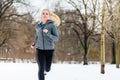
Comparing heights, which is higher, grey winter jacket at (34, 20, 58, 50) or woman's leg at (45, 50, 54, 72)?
grey winter jacket at (34, 20, 58, 50)

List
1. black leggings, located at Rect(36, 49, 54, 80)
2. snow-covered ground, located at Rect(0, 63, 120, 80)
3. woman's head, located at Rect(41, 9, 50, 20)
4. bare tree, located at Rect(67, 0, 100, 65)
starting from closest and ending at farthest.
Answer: woman's head, located at Rect(41, 9, 50, 20)
black leggings, located at Rect(36, 49, 54, 80)
snow-covered ground, located at Rect(0, 63, 120, 80)
bare tree, located at Rect(67, 0, 100, 65)

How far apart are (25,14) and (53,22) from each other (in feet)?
A: 132

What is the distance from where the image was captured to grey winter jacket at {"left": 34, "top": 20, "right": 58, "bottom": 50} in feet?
27.2

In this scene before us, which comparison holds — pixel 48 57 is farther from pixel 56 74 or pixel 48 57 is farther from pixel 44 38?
pixel 56 74

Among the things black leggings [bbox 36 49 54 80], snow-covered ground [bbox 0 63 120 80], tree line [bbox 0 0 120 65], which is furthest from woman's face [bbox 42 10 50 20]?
tree line [bbox 0 0 120 65]

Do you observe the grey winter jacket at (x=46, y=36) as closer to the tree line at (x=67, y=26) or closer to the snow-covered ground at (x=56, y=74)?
the snow-covered ground at (x=56, y=74)

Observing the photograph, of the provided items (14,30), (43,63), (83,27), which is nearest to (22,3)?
(14,30)

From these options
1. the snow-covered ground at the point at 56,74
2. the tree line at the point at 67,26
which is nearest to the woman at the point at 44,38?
the snow-covered ground at the point at 56,74

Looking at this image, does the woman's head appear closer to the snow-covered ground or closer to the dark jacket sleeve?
the dark jacket sleeve

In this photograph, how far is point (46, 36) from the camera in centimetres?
833

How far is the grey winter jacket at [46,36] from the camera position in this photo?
8293 mm

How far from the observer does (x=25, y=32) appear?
53.8 metres

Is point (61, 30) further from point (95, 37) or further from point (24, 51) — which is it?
point (24, 51)

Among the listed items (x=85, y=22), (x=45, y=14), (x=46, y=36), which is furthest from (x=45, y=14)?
(x=85, y=22)
